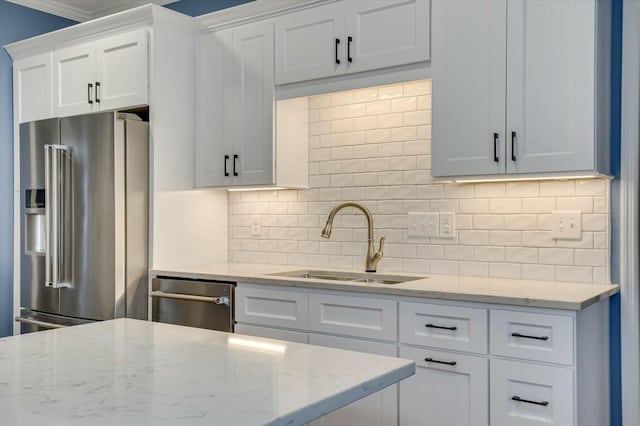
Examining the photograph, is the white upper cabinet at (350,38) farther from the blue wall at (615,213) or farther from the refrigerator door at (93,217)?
the refrigerator door at (93,217)

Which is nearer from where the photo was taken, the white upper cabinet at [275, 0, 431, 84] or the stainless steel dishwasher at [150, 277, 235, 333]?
the white upper cabinet at [275, 0, 431, 84]

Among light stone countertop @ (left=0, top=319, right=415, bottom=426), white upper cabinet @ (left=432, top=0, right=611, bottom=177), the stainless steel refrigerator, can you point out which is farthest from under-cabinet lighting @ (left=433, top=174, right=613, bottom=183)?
the stainless steel refrigerator

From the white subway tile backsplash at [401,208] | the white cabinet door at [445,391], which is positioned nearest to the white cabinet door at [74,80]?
the white subway tile backsplash at [401,208]

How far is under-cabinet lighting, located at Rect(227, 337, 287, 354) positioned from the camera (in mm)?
1392

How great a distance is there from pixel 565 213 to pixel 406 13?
1.16 metres

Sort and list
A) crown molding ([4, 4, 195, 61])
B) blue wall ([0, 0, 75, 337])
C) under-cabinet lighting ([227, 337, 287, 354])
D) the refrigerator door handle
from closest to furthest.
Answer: under-cabinet lighting ([227, 337, 287, 354]) < crown molding ([4, 4, 195, 61]) < the refrigerator door handle < blue wall ([0, 0, 75, 337])

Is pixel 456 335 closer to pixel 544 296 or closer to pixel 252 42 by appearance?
pixel 544 296

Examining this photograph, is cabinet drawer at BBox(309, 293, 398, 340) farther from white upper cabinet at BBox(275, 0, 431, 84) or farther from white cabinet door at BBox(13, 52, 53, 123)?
white cabinet door at BBox(13, 52, 53, 123)

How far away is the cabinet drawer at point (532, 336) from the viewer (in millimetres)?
2139

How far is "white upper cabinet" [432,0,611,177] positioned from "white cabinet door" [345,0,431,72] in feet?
0.24

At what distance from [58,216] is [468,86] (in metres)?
2.47

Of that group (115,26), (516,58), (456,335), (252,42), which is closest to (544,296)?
(456,335)

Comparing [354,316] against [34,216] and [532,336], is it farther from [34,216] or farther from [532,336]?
[34,216]

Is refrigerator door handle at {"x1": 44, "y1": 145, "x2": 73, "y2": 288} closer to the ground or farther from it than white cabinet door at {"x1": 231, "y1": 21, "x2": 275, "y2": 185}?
closer to the ground
